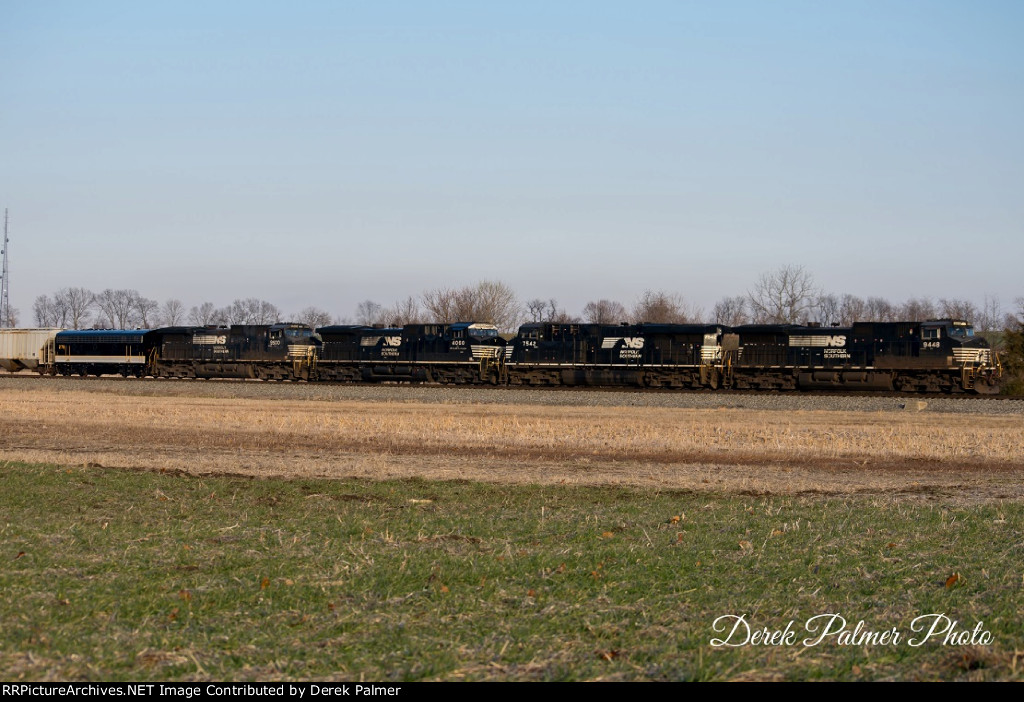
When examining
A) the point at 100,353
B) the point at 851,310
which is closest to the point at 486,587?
the point at 100,353

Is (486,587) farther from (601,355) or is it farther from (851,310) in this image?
(851,310)

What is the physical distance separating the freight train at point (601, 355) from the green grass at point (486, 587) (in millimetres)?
30717

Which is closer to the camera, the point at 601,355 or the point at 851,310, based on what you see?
the point at 601,355

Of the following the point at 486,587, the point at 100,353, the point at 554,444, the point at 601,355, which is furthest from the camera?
the point at 100,353

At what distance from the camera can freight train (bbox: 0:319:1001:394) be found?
4075 cm

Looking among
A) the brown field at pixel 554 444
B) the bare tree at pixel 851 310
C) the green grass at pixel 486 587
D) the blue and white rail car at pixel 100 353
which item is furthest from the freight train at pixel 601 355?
the bare tree at pixel 851 310

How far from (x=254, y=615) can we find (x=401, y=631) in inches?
45.5

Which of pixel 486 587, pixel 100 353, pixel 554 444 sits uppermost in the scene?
pixel 100 353

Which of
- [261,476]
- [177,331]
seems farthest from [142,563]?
[177,331]

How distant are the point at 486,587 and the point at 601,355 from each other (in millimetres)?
38043

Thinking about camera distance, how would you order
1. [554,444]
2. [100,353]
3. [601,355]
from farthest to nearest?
1. [100,353]
2. [601,355]
3. [554,444]

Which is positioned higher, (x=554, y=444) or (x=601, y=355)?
(x=601, y=355)

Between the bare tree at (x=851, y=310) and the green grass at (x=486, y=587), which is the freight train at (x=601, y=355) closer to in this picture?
the green grass at (x=486, y=587)

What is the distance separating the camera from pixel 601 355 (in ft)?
148
